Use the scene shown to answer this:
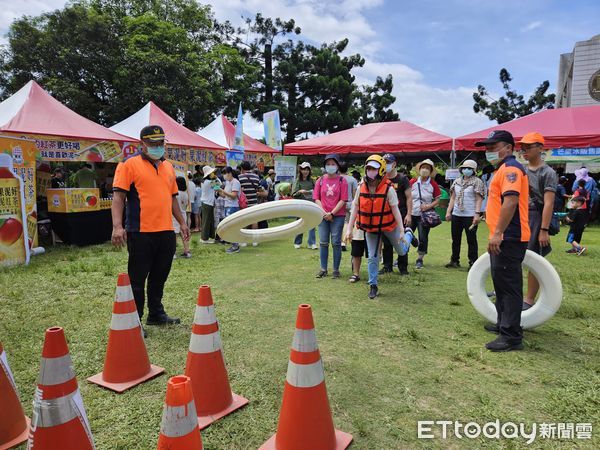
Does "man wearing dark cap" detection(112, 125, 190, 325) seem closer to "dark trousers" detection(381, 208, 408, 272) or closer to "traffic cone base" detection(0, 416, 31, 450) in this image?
"traffic cone base" detection(0, 416, 31, 450)

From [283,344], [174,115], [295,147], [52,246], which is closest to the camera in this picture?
[283,344]

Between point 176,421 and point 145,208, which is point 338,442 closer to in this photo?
point 176,421

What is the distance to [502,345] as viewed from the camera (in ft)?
11.5

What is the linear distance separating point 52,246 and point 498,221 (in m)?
9.19

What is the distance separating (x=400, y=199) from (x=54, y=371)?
5.49m

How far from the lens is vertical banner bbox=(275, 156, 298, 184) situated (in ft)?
46.5

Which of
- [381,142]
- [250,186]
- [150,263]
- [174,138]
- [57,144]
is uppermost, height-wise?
[381,142]

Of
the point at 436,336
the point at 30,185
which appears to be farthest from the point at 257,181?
the point at 436,336

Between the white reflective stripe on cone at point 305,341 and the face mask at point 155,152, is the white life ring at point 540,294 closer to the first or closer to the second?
the white reflective stripe on cone at point 305,341

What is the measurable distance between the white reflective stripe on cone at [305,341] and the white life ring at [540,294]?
2.50 metres

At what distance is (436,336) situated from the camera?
3889 millimetres

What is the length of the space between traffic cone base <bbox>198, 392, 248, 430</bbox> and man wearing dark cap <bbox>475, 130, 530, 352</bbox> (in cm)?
226

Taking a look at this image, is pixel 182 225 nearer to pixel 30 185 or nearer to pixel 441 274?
pixel 441 274

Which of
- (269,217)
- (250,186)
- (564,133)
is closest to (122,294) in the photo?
(269,217)
